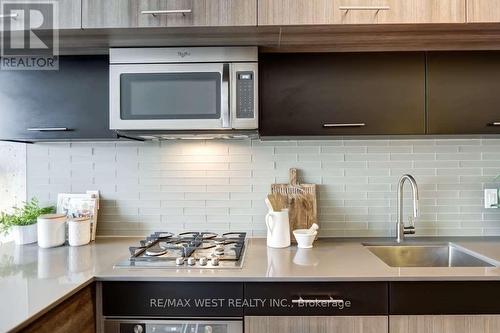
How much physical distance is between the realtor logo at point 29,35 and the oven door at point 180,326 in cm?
134

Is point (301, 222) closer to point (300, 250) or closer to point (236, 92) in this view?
point (300, 250)

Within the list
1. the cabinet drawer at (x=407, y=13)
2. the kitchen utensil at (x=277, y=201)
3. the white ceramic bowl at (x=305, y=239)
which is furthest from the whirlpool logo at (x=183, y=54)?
the white ceramic bowl at (x=305, y=239)

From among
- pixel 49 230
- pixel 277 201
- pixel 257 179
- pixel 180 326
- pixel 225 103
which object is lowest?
pixel 180 326

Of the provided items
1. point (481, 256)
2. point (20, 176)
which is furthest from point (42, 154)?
point (481, 256)

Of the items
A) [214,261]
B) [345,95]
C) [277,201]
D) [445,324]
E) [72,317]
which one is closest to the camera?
[72,317]

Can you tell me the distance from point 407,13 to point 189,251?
4.72 ft

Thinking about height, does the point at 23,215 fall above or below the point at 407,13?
below

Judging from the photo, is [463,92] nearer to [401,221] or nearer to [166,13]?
[401,221]

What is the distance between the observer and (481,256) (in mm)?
1659

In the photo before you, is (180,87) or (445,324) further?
(180,87)

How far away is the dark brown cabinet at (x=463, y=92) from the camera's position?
172cm

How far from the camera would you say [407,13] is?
4.97ft

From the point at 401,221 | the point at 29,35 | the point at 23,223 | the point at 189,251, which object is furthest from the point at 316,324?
the point at 29,35

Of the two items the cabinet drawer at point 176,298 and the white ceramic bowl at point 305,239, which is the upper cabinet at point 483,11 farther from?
the cabinet drawer at point 176,298
